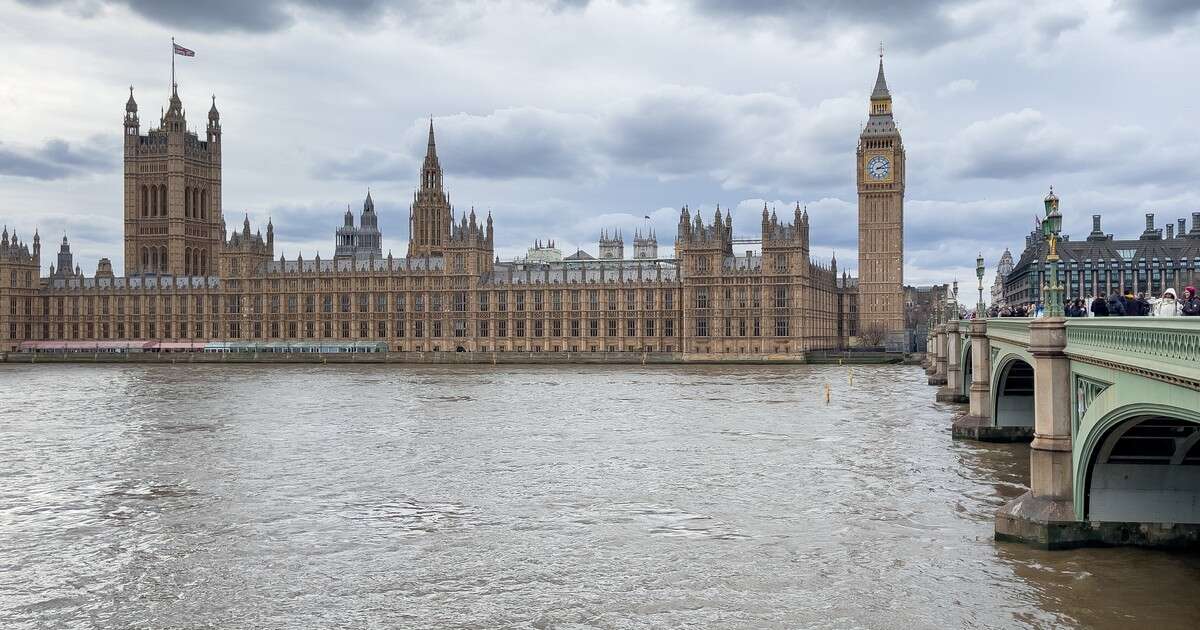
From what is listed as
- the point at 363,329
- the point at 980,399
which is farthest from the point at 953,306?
the point at 363,329

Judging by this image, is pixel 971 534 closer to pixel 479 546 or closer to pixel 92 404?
pixel 479 546

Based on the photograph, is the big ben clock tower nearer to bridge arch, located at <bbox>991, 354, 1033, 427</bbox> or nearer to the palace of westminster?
the palace of westminster

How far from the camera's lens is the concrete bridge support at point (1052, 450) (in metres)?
24.0

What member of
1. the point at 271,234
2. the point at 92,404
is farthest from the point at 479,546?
the point at 271,234

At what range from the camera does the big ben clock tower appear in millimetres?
134750

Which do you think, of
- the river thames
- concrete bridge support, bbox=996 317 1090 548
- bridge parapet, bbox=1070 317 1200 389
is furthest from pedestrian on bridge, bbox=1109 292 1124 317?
the river thames

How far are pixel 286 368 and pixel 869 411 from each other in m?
75.0

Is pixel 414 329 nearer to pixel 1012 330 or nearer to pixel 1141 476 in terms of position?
pixel 1012 330

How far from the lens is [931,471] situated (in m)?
37.2

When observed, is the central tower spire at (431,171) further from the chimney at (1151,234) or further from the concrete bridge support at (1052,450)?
the concrete bridge support at (1052,450)

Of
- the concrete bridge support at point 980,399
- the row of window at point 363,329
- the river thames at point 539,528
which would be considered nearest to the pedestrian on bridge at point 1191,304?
the river thames at point 539,528

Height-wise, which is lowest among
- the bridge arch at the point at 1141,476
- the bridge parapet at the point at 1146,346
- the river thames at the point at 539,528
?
the river thames at the point at 539,528

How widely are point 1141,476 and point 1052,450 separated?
182cm

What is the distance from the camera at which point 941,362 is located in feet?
267
